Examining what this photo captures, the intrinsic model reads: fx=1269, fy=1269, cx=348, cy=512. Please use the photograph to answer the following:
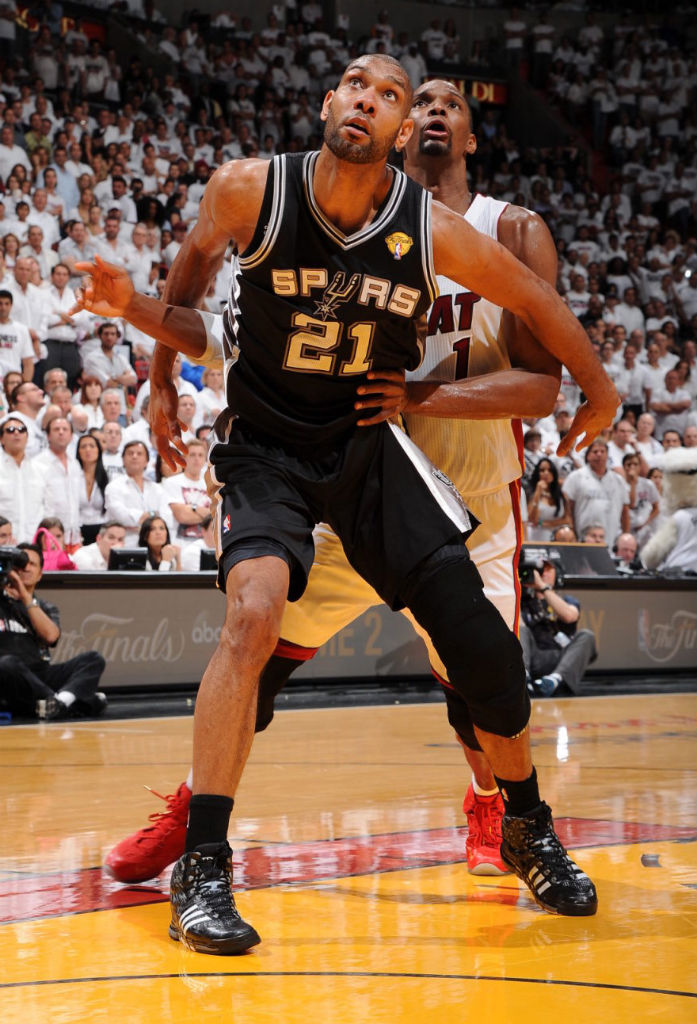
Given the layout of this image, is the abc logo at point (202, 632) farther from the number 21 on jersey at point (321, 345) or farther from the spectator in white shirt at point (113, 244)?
the number 21 on jersey at point (321, 345)

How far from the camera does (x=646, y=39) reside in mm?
22953

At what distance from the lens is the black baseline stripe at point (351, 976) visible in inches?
99.8

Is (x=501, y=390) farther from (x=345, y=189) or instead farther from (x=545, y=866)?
(x=545, y=866)

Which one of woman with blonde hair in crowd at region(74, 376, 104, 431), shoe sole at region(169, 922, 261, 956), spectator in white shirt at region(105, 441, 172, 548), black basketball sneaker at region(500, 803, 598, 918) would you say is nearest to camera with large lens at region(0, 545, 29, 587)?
spectator in white shirt at region(105, 441, 172, 548)

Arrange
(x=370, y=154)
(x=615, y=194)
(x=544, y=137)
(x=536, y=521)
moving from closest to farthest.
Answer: (x=370, y=154)
(x=536, y=521)
(x=615, y=194)
(x=544, y=137)

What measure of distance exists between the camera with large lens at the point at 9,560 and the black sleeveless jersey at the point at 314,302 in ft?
16.1

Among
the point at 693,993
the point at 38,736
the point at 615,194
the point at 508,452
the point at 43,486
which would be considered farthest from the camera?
the point at 615,194

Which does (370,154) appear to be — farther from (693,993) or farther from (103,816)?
(103,816)

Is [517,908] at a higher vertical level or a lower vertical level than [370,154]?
lower

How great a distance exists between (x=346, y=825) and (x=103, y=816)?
881 mm

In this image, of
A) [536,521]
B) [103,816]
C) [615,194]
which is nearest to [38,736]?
[103,816]

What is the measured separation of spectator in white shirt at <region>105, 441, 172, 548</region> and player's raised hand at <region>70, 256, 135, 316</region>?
688 centimetres

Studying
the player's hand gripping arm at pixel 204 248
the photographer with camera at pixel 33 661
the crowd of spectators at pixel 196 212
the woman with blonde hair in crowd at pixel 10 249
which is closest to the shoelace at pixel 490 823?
the player's hand gripping arm at pixel 204 248

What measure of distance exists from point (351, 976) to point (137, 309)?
5.70ft
